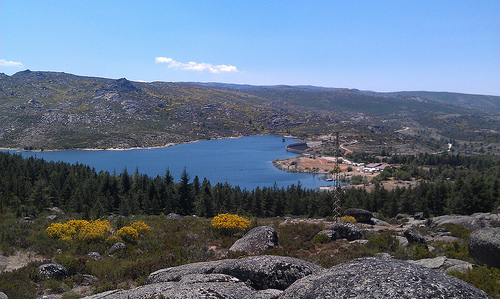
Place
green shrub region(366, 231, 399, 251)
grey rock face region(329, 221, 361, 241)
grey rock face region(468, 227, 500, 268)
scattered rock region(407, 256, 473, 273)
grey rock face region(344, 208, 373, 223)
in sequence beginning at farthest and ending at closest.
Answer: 1. grey rock face region(344, 208, 373, 223)
2. grey rock face region(329, 221, 361, 241)
3. green shrub region(366, 231, 399, 251)
4. grey rock face region(468, 227, 500, 268)
5. scattered rock region(407, 256, 473, 273)

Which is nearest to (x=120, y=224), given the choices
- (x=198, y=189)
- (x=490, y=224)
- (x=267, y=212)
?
(x=490, y=224)

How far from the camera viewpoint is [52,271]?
11.5m

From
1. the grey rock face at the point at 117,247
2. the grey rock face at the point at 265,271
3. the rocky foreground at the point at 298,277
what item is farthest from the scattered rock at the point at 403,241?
the grey rock face at the point at 117,247

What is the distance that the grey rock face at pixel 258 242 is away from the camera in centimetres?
1382

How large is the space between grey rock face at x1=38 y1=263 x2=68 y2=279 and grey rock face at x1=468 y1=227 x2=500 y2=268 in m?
16.7

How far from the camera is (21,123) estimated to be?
189m

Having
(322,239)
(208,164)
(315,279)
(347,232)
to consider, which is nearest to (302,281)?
(315,279)

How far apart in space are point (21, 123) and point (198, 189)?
194 m

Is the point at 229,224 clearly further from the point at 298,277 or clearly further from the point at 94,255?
the point at 298,277

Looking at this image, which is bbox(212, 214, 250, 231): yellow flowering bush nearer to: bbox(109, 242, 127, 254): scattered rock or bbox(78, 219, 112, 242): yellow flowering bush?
bbox(109, 242, 127, 254): scattered rock

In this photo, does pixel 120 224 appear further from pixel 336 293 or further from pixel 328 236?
pixel 336 293

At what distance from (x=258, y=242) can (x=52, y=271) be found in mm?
8905

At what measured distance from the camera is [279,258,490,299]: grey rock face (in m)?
4.25

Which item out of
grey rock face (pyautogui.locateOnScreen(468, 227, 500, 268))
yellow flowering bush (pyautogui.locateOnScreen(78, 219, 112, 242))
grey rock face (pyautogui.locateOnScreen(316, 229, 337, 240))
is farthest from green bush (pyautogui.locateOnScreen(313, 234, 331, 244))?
yellow flowering bush (pyautogui.locateOnScreen(78, 219, 112, 242))
